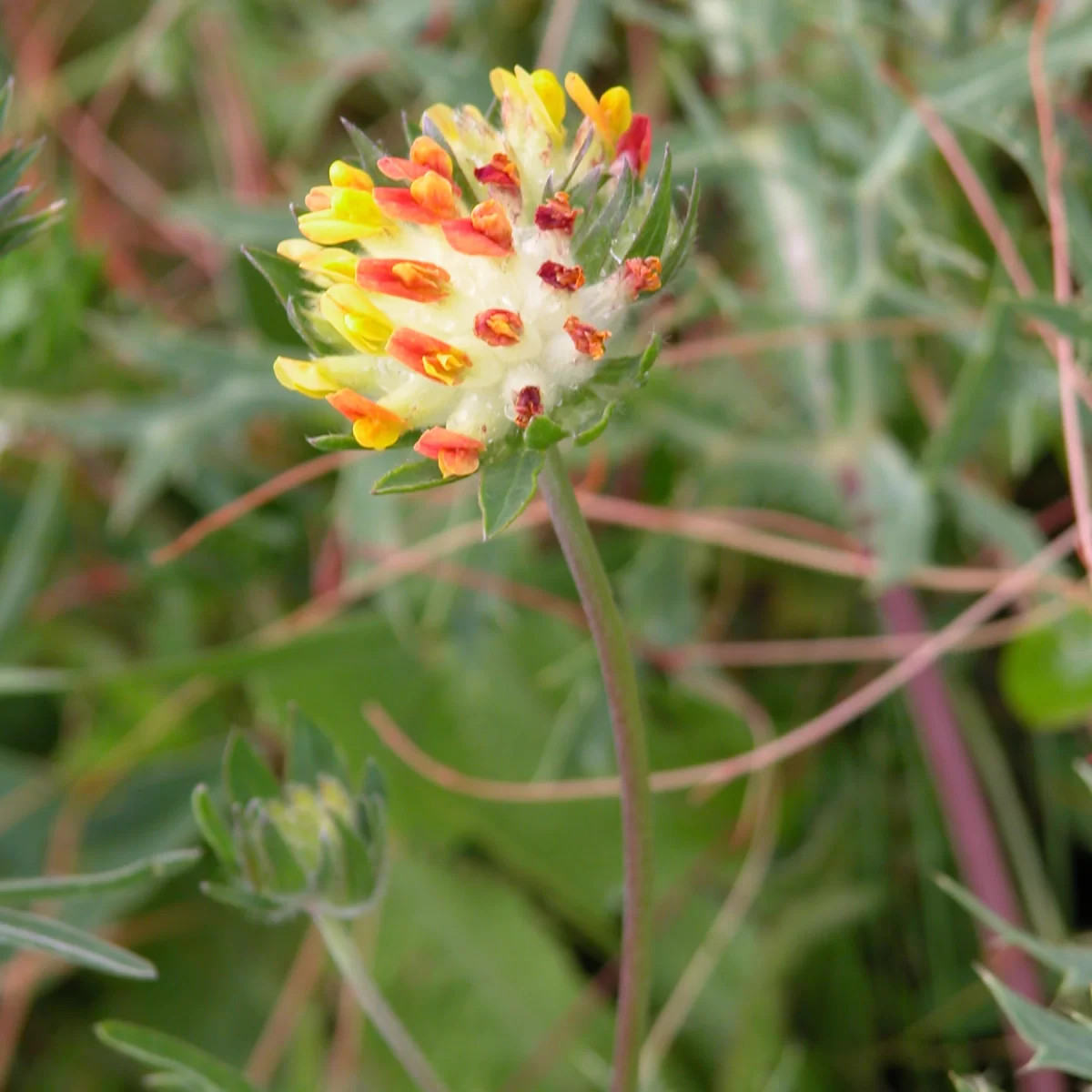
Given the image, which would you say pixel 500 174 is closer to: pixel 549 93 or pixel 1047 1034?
pixel 549 93

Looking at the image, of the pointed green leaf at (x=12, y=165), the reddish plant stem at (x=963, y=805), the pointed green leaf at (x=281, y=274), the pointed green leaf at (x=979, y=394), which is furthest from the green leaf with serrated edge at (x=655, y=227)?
the reddish plant stem at (x=963, y=805)

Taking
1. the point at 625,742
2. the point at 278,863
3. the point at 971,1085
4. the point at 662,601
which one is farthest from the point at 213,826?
the point at 662,601

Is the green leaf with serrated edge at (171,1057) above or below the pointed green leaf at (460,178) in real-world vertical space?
below

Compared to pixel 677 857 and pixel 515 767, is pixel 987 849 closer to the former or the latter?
pixel 677 857

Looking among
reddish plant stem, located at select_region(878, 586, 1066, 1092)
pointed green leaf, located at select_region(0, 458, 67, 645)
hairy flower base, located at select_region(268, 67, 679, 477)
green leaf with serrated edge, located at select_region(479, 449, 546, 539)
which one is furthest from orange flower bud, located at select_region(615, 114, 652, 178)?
pointed green leaf, located at select_region(0, 458, 67, 645)

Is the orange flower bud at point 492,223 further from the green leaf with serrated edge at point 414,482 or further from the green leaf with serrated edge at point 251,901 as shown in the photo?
the green leaf with serrated edge at point 251,901

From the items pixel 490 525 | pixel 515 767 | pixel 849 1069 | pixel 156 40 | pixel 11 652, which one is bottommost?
pixel 849 1069

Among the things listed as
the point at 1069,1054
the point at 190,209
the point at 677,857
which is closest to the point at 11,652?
the point at 190,209

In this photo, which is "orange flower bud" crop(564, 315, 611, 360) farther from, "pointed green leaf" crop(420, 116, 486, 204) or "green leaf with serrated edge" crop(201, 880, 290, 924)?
"green leaf with serrated edge" crop(201, 880, 290, 924)
